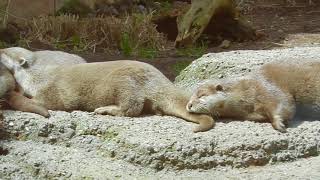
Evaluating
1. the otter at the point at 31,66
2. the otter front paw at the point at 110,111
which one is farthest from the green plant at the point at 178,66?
the otter front paw at the point at 110,111

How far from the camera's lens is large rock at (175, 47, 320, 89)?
6418 millimetres

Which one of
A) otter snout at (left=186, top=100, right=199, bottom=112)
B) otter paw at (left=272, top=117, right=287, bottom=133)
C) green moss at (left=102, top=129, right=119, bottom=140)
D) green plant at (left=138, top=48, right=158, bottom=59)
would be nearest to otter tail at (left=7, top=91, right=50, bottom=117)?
green moss at (left=102, top=129, right=119, bottom=140)

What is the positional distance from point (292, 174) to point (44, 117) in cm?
181

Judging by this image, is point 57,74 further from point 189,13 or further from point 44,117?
point 189,13

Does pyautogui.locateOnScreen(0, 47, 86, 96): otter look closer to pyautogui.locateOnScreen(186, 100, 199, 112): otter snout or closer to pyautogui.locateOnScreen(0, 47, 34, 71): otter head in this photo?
pyautogui.locateOnScreen(0, 47, 34, 71): otter head

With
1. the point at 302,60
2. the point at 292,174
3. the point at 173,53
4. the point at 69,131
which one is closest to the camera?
the point at 292,174

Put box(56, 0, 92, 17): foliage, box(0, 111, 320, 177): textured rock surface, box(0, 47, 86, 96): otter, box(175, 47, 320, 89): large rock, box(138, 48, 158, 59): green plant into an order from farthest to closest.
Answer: box(56, 0, 92, 17): foliage
box(138, 48, 158, 59): green plant
box(175, 47, 320, 89): large rock
box(0, 47, 86, 96): otter
box(0, 111, 320, 177): textured rock surface

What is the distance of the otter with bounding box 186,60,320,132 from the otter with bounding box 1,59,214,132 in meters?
0.13

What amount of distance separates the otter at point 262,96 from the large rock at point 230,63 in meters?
0.67

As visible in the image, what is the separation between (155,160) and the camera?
5020 mm

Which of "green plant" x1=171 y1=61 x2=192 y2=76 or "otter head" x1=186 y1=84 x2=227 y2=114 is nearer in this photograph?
"otter head" x1=186 y1=84 x2=227 y2=114

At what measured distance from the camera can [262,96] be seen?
18.0 ft

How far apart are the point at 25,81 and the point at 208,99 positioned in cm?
142

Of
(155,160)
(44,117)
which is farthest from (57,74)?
(155,160)
